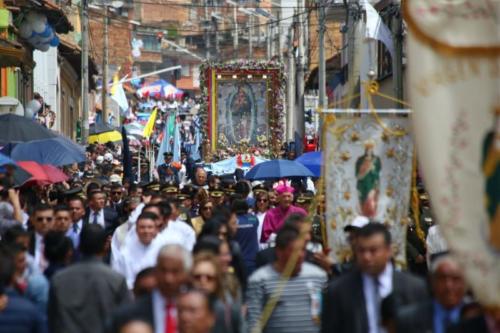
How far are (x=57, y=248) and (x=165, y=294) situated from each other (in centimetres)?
318

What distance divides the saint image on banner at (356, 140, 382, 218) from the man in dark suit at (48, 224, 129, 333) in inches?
112

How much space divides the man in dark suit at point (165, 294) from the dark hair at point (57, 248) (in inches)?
114

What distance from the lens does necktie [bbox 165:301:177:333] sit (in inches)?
358

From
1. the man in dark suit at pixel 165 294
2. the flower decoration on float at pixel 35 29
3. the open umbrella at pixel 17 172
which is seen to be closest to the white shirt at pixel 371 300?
the man in dark suit at pixel 165 294

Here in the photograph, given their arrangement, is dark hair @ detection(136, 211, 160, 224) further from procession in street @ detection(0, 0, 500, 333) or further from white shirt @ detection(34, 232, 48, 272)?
white shirt @ detection(34, 232, 48, 272)

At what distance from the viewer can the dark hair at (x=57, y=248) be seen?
12.3m

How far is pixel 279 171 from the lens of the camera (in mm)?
26141

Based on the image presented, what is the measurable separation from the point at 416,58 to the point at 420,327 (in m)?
1.60

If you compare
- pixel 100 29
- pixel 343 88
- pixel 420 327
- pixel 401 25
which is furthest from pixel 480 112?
pixel 100 29

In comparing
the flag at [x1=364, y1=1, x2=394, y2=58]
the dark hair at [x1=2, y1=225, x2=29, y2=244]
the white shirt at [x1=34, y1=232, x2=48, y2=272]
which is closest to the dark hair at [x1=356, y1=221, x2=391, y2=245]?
the white shirt at [x1=34, y1=232, x2=48, y2=272]

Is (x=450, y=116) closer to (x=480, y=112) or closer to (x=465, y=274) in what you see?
(x=480, y=112)

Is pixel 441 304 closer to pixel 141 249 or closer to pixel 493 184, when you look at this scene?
pixel 493 184

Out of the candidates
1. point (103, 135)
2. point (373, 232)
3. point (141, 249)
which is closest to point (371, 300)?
point (373, 232)

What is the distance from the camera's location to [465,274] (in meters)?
7.97
